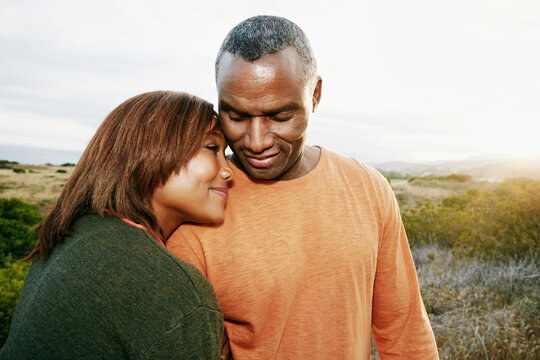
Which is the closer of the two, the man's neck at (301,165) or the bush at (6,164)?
the man's neck at (301,165)

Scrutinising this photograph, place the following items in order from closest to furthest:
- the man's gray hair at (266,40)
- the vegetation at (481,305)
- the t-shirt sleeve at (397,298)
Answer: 1. the man's gray hair at (266,40)
2. the t-shirt sleeve at (397,298)
3. the vegetation at (481,305)

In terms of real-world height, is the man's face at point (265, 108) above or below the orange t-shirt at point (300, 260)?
above

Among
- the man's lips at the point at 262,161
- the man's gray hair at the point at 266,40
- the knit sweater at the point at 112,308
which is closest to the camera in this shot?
the knit sweater at the point at 112,308

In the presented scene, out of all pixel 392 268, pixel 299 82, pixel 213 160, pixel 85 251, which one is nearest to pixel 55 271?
pixel 85 251

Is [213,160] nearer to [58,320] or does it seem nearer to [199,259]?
[199,259]

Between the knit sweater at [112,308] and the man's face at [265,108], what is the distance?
0.68 meters

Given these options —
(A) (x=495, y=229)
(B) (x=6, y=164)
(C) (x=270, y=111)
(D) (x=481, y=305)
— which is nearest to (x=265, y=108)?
(C) (x=270, y=111)

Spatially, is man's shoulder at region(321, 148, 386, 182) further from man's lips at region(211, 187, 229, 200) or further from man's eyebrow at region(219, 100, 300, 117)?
man's lips at region(211, 187, 229, 200)

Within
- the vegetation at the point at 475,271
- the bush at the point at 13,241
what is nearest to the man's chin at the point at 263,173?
the vegetation at the point at 475,271

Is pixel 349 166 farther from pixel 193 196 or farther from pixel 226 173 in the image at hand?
pixel 193 196

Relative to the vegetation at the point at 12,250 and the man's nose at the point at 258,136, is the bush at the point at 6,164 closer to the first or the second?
the vegetation at the point at 12,250

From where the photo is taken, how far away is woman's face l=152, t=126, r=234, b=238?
1.77 metres

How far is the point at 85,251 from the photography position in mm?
1276

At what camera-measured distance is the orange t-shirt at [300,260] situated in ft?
5.70
